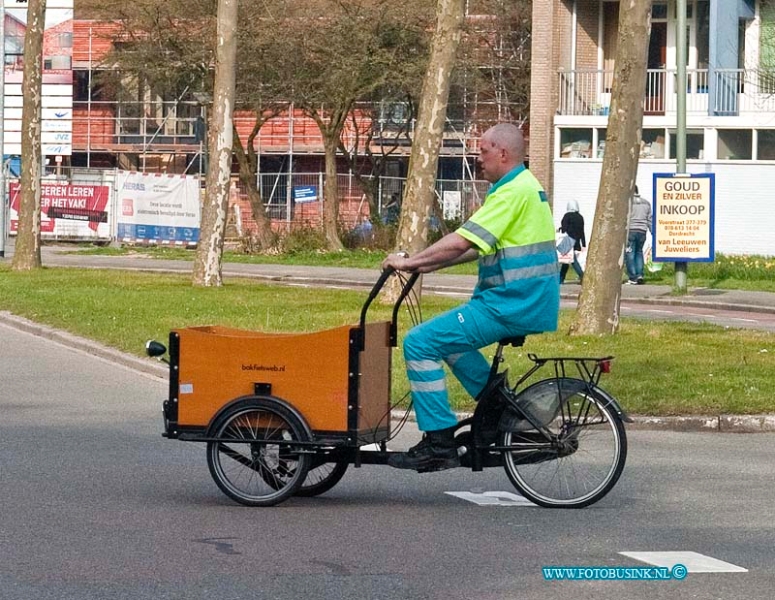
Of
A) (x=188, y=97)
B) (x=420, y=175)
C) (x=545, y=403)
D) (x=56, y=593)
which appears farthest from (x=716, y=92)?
(x=56, y=593)

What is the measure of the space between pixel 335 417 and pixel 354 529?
2.38ft

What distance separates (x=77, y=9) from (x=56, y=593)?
142 feet

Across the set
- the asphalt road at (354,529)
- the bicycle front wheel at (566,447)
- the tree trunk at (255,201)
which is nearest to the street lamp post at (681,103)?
the tree trunk at (255,201)

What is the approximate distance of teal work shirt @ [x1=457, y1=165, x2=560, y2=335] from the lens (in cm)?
816

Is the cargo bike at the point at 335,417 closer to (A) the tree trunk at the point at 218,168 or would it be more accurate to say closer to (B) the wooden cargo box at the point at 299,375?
(B) the wooden cargo box at the point at 299,375

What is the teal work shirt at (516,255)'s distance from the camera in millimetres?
8156

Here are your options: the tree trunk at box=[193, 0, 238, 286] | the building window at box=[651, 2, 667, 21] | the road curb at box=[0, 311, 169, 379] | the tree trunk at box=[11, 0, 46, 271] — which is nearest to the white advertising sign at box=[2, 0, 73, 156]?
the tree trunk at box=[11, 0, 46, 271]

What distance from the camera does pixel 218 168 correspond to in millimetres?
26531

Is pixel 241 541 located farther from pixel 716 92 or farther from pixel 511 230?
pixel 716 92

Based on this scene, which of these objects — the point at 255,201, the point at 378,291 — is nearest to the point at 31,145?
the point at 255,201

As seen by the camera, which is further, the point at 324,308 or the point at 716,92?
the point at 716,92

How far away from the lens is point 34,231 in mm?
31922

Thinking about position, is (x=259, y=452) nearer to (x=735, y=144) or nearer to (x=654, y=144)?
(x=735, y=144)

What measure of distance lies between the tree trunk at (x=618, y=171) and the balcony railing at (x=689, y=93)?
74.6 ft
